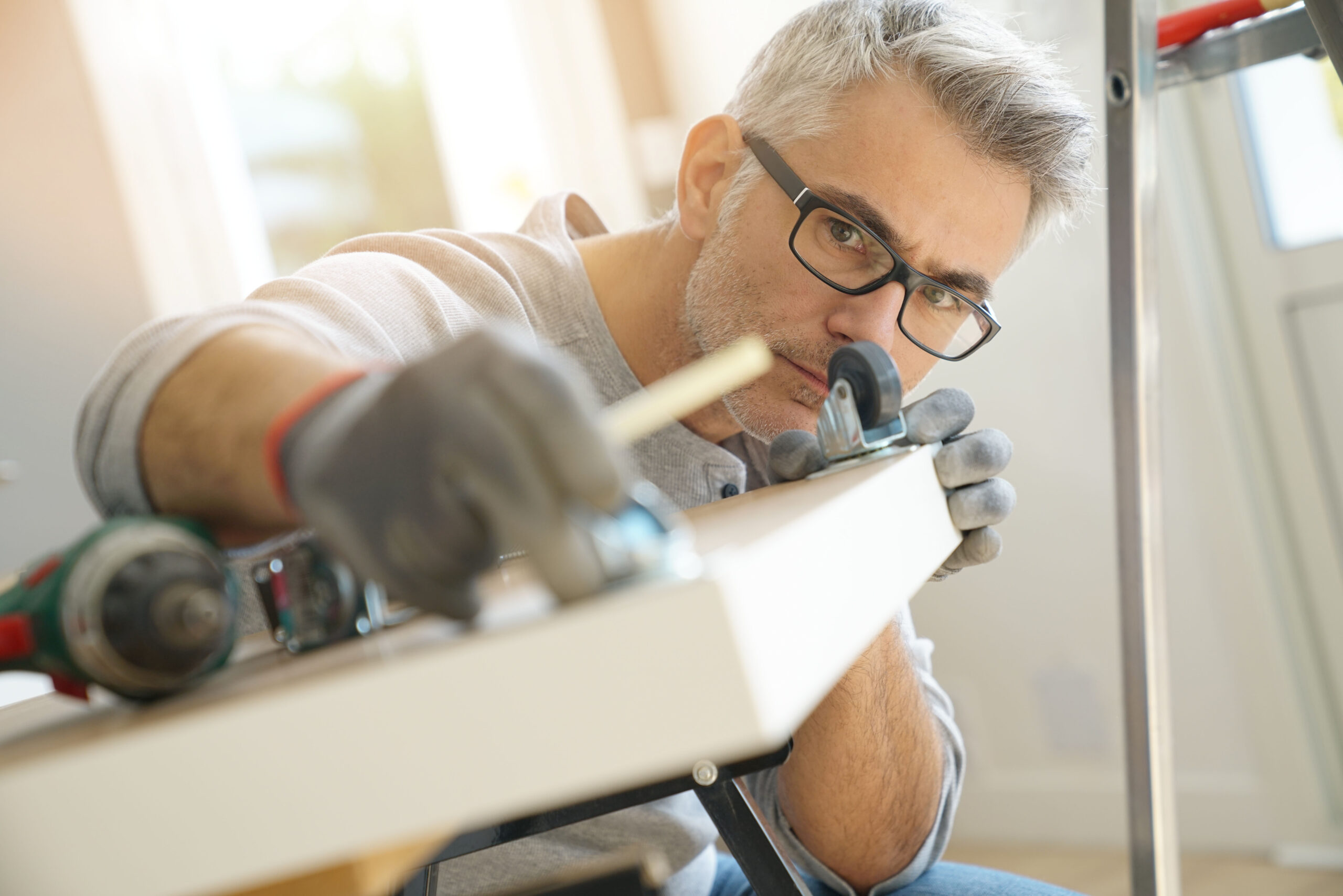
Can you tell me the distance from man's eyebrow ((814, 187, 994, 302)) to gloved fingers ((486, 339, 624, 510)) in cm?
81

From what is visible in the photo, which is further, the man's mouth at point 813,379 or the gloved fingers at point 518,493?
the man's mouth at point 813,379

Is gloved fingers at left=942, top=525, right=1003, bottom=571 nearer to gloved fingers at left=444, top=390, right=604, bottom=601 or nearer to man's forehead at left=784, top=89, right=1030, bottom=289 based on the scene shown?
man's forehead at left=784, top=89, right=1030, bottom=289

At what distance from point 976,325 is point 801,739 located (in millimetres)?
545

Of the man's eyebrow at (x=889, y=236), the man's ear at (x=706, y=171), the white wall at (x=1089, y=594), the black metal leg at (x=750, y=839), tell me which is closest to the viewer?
the black metal leg at (x=750, y=839)

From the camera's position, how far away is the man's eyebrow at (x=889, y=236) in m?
1.05

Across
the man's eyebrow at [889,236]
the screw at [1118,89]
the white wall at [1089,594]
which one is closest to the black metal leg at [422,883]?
the man's eyebrow at [889,236]

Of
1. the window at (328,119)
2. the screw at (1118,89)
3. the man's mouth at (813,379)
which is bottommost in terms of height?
the man's mouth at (813,379)

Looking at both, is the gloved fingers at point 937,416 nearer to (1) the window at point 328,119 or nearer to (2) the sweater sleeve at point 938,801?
(2) the sweater sleeve at point 938,801

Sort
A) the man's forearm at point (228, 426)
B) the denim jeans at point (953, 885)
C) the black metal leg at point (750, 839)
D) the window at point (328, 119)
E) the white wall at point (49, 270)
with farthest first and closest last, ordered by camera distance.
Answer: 1. the window at point (328, 119)
2. the white wall at point (49, 270)
3. the denim jeans at point (953, 885)
4. the black metal leg at point (750, 839)
5. the man's forearm at point (228, 426)

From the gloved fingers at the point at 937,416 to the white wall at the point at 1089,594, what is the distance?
60.6 inches

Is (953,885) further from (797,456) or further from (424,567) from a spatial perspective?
(424,567)

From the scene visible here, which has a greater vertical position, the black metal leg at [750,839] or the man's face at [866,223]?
the man's face at [866,223]

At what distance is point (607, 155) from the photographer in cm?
294

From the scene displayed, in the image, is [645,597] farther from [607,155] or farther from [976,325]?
[607,155]
